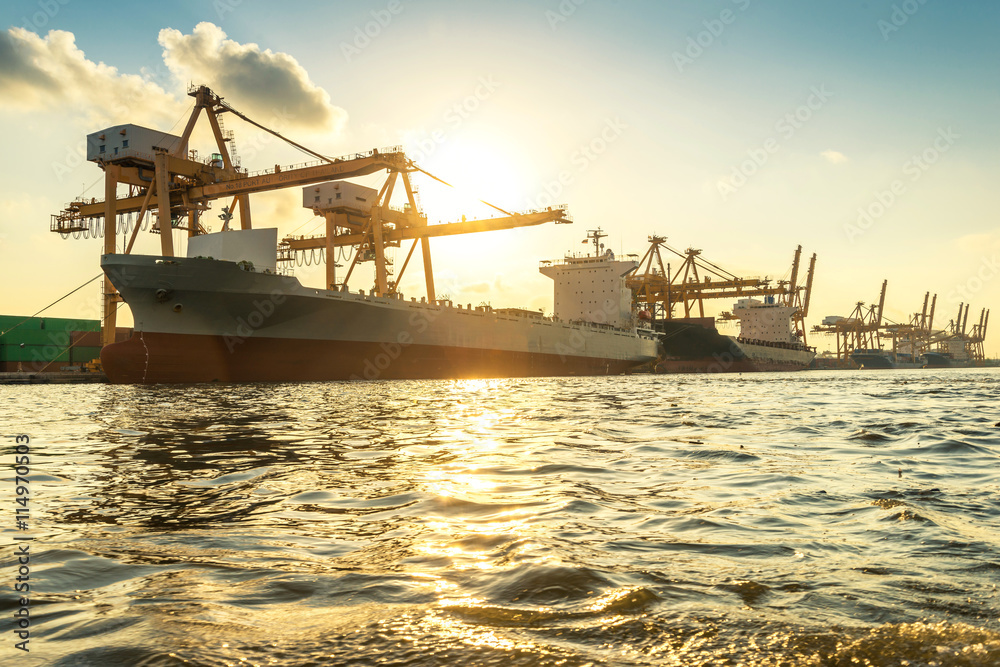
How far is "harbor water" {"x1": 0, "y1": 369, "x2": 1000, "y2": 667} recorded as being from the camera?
2.09 m

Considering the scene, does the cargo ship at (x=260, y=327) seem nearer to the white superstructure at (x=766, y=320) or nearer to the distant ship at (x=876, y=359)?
the white superstructure at (x=766, y=320)

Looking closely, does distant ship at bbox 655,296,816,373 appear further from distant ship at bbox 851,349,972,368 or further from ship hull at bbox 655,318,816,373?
distant ship at bbox 851,349,972,368

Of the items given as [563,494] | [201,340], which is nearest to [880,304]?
[201,340]

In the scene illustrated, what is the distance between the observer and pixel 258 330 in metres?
26.7

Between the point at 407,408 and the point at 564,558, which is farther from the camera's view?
the point at 407,408

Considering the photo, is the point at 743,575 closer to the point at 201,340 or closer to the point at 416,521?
the point at 416,521

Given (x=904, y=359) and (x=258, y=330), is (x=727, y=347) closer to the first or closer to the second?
(x=258, y=330)

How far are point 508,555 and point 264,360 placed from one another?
85.0 ft

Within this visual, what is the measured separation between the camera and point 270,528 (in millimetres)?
3826

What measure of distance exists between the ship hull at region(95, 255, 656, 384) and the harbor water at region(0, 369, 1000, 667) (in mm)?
19510

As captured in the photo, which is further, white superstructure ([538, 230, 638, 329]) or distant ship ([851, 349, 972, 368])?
distant ship ([851, 349, 972, 368])

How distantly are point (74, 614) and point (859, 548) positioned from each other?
3.73 m

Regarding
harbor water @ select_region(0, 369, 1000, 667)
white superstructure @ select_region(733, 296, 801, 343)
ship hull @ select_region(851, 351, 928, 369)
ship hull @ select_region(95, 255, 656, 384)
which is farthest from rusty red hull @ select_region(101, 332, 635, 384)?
ship hull @ select_region(851, 351, 928, 369)

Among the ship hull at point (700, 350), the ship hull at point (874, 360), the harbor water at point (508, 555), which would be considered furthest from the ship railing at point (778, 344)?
the harbor water at point (508, 555)
